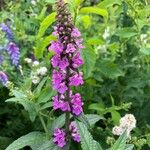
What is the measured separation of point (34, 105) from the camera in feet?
8.94

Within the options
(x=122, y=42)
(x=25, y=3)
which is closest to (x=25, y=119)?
(x=122, y=42)

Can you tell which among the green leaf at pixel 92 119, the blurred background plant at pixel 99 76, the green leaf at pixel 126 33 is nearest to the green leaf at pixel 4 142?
the blurred background plant at pixel 99 76

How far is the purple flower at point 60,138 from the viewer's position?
7.89ft

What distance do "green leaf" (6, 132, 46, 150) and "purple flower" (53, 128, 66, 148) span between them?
16 cm

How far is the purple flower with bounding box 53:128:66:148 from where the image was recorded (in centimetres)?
241

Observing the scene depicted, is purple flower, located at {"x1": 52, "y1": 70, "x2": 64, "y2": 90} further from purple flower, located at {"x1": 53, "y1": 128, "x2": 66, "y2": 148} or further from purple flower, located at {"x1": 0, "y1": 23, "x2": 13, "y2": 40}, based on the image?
purple flower, located at {"x1": 0, "y1": 23, "x2": 13, "y2": 40}

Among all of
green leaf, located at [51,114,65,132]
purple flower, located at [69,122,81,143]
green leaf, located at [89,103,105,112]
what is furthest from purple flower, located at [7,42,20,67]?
purple flower, located at [69,122,81,143]

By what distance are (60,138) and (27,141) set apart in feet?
0.67

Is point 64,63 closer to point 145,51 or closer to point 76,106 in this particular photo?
point 76,106

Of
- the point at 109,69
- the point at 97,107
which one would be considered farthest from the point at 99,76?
the point at 97,107

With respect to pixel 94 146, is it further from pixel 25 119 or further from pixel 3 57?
pixel 3 57

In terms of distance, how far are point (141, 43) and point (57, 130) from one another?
4.08 feet

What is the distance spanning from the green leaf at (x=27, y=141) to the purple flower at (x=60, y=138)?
160 millimetres

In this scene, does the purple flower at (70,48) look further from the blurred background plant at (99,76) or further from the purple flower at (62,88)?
the blurred background plant at (99,76)
